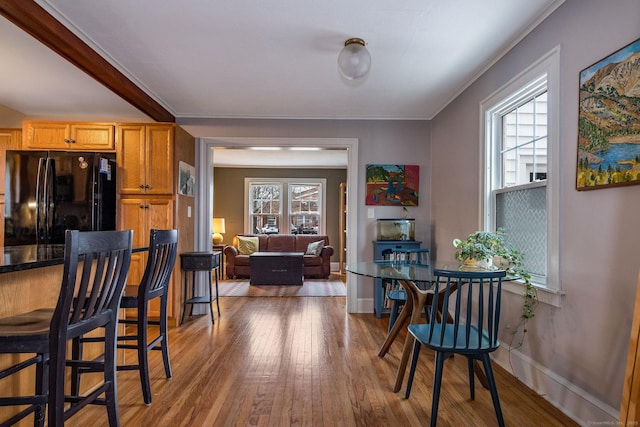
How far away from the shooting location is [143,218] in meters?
3.82

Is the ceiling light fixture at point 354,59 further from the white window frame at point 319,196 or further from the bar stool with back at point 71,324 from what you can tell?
the white window frame at point 319,196

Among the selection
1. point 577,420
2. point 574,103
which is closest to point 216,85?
point 574,103

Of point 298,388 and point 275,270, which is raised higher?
point 275,270

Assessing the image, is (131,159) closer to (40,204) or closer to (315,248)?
(40,204)

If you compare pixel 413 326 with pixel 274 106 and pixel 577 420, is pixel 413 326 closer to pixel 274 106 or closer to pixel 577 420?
pixel 577 420

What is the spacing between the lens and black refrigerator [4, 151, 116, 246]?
11.4 ft

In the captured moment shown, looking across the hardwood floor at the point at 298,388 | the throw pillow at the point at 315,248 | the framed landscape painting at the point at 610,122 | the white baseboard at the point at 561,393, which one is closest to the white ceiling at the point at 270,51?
the framed landscape painting at the point at 610,122

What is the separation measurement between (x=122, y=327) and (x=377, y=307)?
8.29ft

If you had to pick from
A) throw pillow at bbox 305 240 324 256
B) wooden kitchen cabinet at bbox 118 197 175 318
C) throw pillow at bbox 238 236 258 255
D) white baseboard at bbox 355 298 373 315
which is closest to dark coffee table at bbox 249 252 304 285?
throw pillow at bbox 305 240 324 256

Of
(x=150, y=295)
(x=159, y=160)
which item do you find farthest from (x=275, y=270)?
(x=150, y=295)

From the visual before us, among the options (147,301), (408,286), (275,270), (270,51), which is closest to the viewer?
(147,301)

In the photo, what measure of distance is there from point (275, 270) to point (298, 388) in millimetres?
3908

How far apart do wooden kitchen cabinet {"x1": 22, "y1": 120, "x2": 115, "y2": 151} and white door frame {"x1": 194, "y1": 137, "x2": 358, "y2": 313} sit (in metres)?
0.95

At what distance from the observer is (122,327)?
2633 mm
